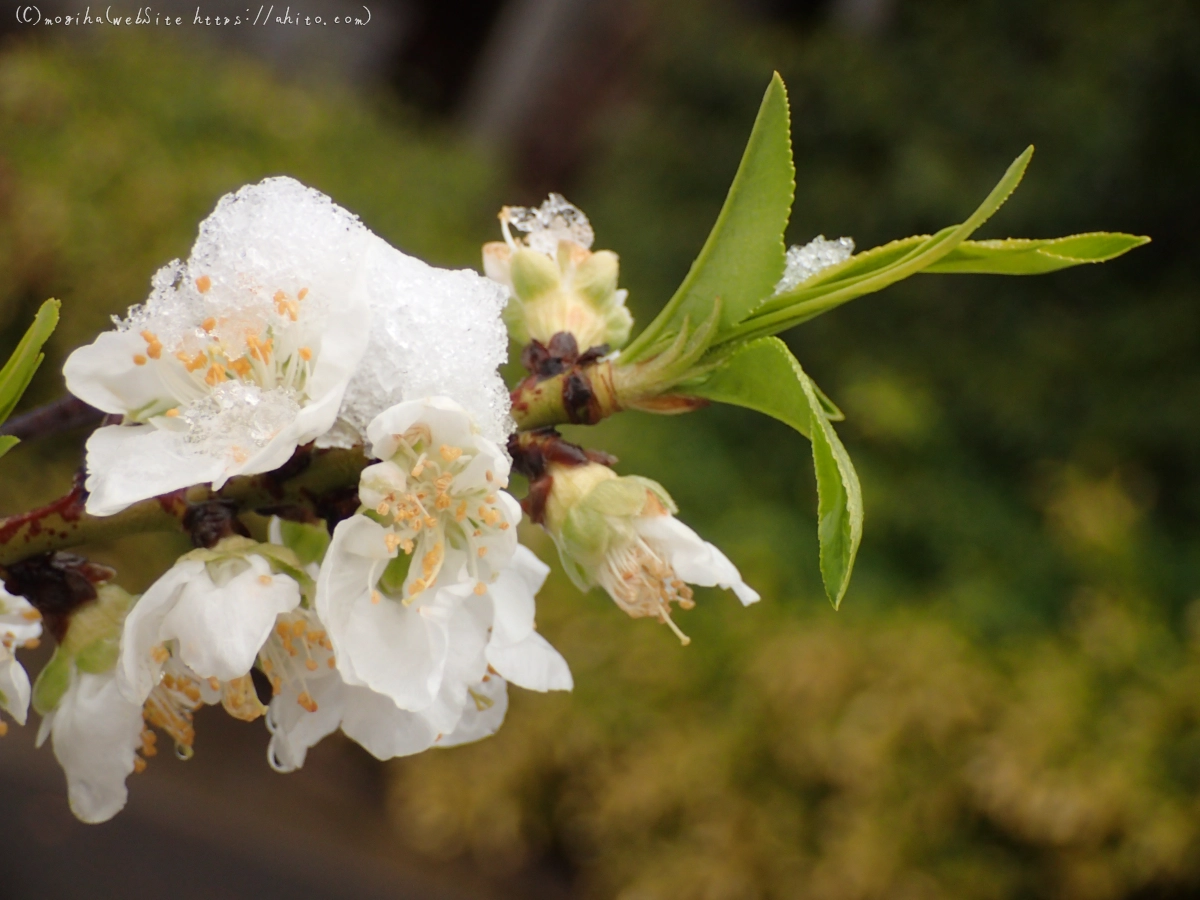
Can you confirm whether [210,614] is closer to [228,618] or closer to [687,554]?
[228,618]

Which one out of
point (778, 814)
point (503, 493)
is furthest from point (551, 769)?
point (503, 493)

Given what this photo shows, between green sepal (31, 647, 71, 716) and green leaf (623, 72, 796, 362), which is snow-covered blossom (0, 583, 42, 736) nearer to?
green sepal (31, 647, 71, 716)

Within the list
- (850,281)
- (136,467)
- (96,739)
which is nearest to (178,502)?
(136,467)

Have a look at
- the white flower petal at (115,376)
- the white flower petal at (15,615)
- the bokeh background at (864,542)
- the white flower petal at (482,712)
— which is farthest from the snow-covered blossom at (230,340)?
the bokeh background at (864,542)

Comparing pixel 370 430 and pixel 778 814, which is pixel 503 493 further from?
pixel 778 814

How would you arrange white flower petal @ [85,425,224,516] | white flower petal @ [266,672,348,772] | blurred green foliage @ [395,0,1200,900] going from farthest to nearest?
blurred green foliage @ [395,0,1200,900] → white flower petal @ [266,672,348,772] → white flower petal @ [85,425,224,516]

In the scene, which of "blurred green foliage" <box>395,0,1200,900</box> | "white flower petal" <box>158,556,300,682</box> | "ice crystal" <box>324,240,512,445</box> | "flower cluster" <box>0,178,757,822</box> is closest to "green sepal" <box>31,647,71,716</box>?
"flower cluster" <box>0,178,757,822</box>
